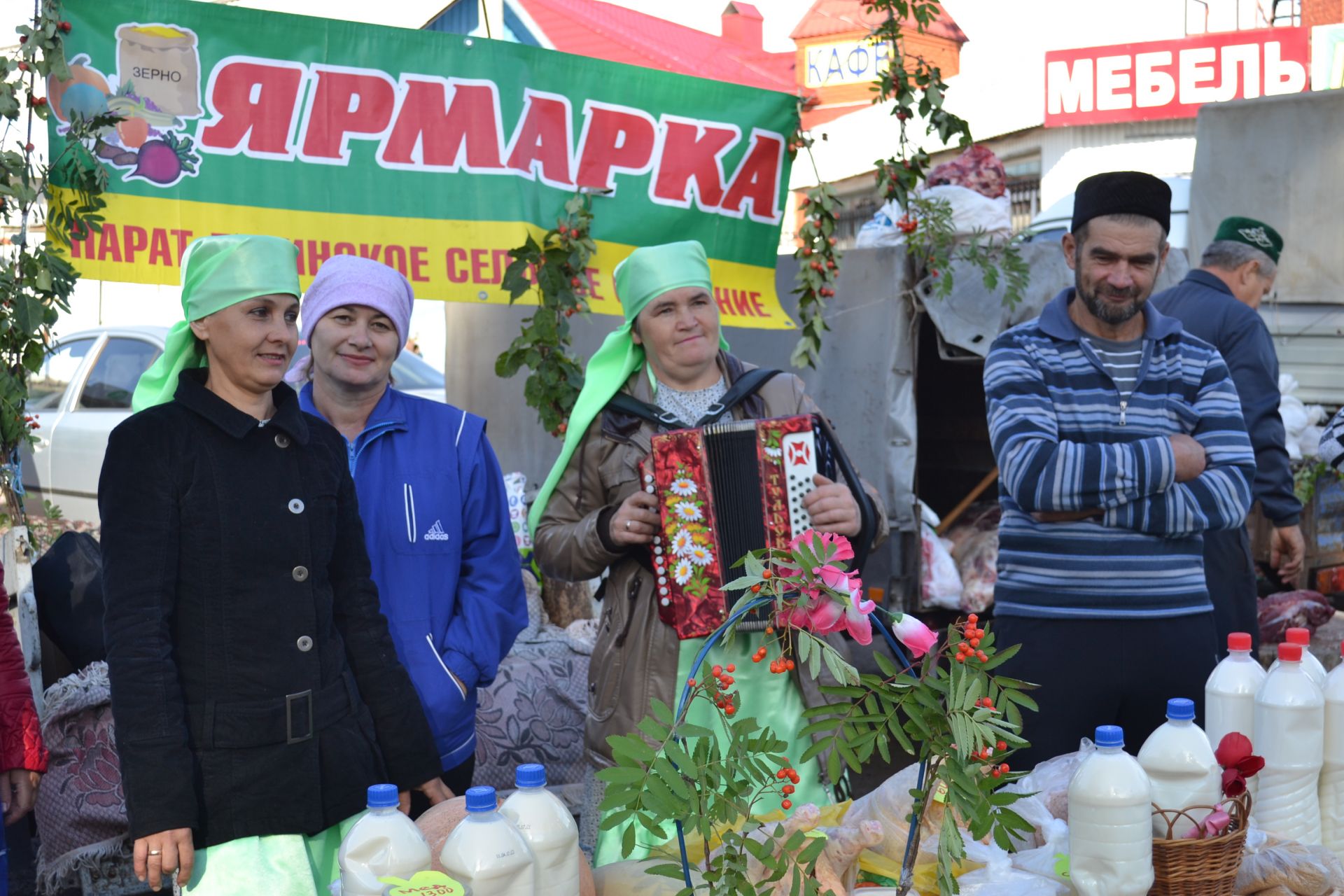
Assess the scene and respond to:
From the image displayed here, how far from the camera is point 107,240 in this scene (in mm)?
4684

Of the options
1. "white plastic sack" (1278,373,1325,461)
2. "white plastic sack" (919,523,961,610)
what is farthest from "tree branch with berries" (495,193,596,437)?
"white plastic sack" (1278,373,1325,461)

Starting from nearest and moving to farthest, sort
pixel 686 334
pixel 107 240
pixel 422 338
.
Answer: pixel 686 334 → pixel 107 240 → pixel 422 338

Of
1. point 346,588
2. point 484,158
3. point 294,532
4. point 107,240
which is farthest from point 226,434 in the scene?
point 484,158

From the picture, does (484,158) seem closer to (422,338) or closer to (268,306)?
(268,306)

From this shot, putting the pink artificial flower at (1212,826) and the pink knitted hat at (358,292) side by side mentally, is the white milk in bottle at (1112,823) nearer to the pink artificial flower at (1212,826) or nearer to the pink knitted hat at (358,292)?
the pink artificial flower at (1212,826)

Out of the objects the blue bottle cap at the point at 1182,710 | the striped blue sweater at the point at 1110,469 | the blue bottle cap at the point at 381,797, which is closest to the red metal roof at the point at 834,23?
the striped blue sweater at the point at 1110,469

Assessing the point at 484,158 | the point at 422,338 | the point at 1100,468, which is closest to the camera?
the point at 1100,468

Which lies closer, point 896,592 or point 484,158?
point 484,158

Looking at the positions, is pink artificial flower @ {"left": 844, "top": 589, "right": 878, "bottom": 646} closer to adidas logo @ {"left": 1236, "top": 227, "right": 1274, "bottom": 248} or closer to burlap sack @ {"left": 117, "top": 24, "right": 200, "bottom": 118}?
burlap sack @ {"left": 117, "top": 24, "right": 200, "bottom": 118}

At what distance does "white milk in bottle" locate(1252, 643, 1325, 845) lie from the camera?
2535 millimetres

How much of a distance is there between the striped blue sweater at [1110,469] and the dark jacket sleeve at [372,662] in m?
1.52

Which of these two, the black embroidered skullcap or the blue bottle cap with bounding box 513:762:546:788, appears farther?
the black embroidered skullcap

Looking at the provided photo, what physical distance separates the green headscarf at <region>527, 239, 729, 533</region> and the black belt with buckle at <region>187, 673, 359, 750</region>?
1.02 m

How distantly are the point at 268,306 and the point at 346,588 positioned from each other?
2.04 ft
